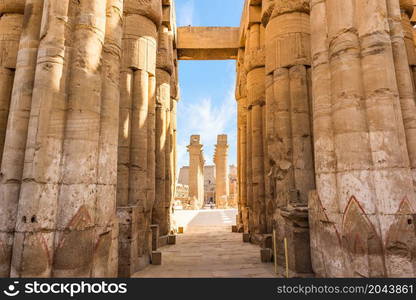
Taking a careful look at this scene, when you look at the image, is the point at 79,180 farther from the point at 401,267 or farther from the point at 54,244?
the point at 401,267

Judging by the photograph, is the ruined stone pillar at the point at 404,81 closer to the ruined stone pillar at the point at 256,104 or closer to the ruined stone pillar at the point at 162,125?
the ruined stone pillar at the point at 256,104

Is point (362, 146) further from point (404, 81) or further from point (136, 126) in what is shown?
point (136, 126)

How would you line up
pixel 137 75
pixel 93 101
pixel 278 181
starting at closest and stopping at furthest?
pixel 93 101 < pixel 278 181 < pixel 137 75

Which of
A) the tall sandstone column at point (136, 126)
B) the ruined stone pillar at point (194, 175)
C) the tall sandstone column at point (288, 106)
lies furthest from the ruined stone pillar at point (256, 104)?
the ruined stone pillar at point (194, 175)

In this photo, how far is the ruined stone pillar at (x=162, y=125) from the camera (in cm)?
1059

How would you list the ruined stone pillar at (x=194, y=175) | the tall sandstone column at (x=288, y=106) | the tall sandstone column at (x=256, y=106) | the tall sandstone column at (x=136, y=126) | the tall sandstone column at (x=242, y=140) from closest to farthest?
the tall sandstone column at (x=136, y=126) → the tall sandstone column at (x=288, y=106) → the tall sandstone column at (x=256, y=106) → the tall sandstone column at (x=242, y=140) → the ruined stone pillar at (x=194, y=175)

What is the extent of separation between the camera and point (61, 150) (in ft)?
13.2

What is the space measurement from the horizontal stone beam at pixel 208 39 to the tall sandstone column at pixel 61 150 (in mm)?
12018

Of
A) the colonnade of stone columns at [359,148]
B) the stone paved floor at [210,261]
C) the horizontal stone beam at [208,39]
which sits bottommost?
the stone paved floor at [210,261]

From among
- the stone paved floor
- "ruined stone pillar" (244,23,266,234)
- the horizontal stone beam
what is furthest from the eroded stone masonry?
the horizontal stone beam

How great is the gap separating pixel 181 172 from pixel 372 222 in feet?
194

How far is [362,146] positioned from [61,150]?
180 inches

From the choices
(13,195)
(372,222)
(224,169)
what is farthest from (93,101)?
(224,169)

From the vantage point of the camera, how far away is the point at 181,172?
62.0 m
